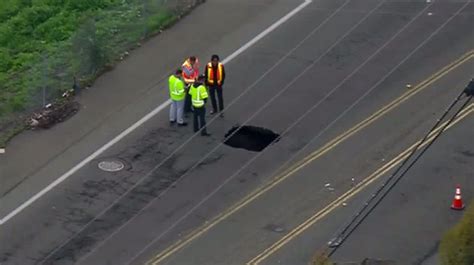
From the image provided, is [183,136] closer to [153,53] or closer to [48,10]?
[153,53]

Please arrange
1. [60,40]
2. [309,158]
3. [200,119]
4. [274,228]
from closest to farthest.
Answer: [274,228], [309,158], [200,119], [60,40]

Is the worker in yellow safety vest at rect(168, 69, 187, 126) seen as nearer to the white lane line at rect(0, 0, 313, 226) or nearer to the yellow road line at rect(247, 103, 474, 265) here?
the white lane line at rect(0, 0, 313, 226)

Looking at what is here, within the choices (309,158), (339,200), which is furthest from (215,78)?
(339,200)

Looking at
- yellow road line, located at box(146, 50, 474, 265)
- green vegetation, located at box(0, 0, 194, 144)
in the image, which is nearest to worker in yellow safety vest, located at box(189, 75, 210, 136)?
yellow road line, located at box(146, 50, 474, 265)

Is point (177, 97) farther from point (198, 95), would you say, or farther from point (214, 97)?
point (214, 97)

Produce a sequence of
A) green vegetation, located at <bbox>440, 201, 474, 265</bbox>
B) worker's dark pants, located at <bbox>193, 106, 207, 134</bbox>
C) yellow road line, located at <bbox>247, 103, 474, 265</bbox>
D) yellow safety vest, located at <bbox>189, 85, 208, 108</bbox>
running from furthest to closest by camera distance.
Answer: worker's dark pants, located at <bbox>193, 106, 207, 134</bbox>
yellow safety vest, located at <bbox>189, 85, 208, 108</bbox>
yellow road line, located at <bbox>247, 103, 474, 265</bbox>
green vegetation, located at <bbox>440, 201, 474, 265</bbox>

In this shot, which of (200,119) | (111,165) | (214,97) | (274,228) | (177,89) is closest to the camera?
(274,228)
